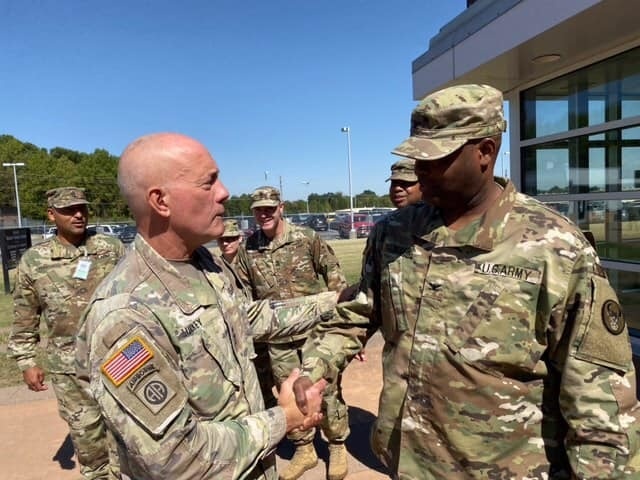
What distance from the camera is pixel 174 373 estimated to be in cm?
140

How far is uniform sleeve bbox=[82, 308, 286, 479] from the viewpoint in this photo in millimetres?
1313

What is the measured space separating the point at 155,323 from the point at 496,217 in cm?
123

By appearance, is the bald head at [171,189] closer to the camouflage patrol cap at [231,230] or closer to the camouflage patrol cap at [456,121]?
the camouflage patrol cap at [456,121]

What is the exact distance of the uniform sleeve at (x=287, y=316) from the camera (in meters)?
2.17

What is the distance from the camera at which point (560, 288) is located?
148 cm

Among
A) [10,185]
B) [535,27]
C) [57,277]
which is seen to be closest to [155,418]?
[57,277]

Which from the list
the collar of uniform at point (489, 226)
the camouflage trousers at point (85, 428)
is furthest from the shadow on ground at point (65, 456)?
the collar of uniform at point (489, 226)

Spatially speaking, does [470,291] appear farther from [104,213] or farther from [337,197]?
[337,197]

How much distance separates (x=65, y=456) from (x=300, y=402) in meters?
3.41

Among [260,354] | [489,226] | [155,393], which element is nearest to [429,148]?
[489,226]

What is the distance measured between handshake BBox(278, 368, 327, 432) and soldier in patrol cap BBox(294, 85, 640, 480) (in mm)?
22

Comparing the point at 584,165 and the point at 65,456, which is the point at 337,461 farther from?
the point at 584,165

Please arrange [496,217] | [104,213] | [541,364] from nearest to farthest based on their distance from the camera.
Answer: [541,364], [496,217], [104,213]

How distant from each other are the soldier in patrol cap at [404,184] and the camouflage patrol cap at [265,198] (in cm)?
112
